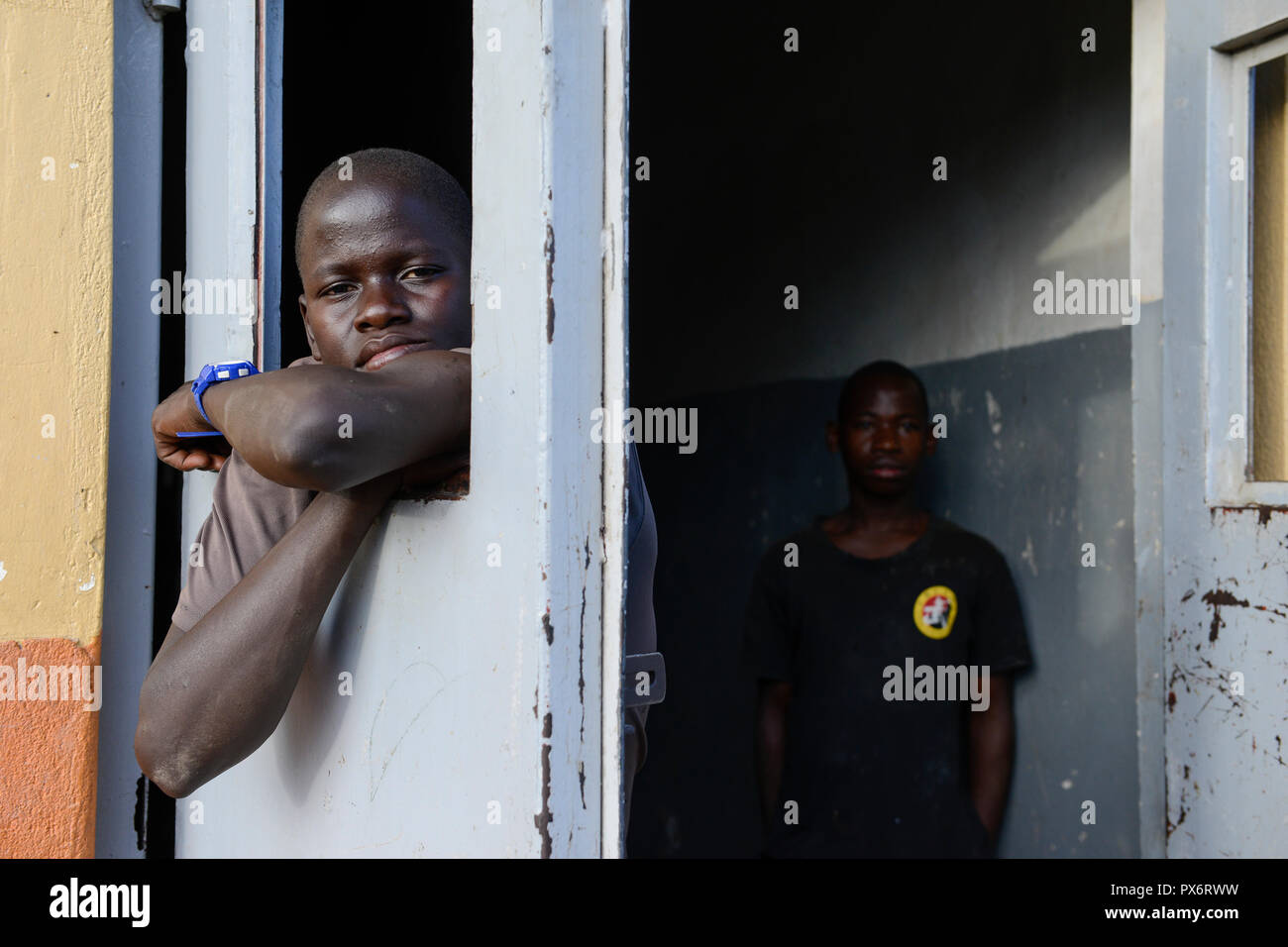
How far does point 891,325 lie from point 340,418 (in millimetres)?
2525

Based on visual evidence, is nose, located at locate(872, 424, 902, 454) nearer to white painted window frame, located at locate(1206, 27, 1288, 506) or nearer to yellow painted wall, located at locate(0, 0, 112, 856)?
white painted window frame, located at locate(1206, 27, 1288, 506)

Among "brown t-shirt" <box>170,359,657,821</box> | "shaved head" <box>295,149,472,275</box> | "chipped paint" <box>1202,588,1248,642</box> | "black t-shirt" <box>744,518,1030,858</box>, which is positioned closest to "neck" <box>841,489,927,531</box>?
"black t-shirt" <box>744,518,1030,858</box>

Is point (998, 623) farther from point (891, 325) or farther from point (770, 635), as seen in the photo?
point (891, 325)

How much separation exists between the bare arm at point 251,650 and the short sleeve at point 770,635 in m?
1.93

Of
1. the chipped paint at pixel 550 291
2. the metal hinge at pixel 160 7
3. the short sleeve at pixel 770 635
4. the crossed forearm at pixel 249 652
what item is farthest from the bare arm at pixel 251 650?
the short sleeve at pixel 770 635

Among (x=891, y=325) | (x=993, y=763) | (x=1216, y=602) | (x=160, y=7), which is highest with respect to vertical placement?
(x=160, y=7)

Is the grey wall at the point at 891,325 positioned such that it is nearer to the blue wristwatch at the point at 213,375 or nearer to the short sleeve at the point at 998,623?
the short sleeve at the point at 998,623

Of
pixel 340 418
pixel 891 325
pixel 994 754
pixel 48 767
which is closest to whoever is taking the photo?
pixel 340 418

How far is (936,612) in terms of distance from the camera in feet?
8.86

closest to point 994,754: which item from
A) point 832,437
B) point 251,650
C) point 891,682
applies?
point 891,682

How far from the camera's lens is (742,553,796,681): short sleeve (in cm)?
282

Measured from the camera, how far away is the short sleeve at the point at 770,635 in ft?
9.24

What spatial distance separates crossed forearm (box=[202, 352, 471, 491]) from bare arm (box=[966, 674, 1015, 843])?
2.08 meters
